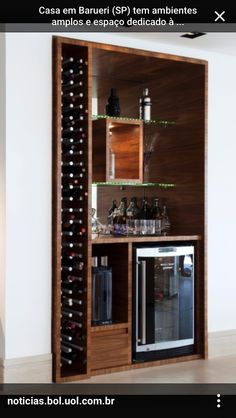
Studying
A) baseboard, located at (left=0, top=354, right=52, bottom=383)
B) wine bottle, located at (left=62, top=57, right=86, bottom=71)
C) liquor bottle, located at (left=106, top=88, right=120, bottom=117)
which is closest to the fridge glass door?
baseboard, located at (left=0, top=354, right=52, bottom=383)

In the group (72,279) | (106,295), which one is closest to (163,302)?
(106,295)

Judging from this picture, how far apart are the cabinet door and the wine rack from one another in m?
0.34

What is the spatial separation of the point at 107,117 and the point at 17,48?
909 mm

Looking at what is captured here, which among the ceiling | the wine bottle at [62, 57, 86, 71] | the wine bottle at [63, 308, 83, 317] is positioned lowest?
the wine bottle at [63, 308, 83, 317]

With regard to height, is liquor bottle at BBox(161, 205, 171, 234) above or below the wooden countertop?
above

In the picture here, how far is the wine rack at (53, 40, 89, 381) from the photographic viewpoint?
4.37m

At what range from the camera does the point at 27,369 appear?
427 centimetres

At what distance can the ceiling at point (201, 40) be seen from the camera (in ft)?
15.2

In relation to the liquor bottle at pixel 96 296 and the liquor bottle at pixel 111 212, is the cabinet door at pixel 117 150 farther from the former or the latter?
the liquor bottle at pixel 96 296

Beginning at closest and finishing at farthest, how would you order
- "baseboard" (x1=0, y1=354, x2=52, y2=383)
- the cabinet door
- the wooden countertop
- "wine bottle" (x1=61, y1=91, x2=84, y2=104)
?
"baseboard" (x1=0, y1=354, x2=52, y2=383) < "wine bottle" (x1=61, y1=91, x2=84, y2=104) < the wooden countertop < the cabinet door

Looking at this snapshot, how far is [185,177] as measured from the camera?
526 cm

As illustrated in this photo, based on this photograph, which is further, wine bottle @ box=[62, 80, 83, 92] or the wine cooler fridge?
the wine cooler fridge

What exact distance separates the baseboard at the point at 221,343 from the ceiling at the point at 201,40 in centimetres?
230

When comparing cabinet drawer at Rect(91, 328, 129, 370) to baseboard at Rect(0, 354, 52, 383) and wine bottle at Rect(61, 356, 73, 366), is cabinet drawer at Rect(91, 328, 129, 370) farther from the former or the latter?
baseboard at Rect(0, 354, 52, 383)
